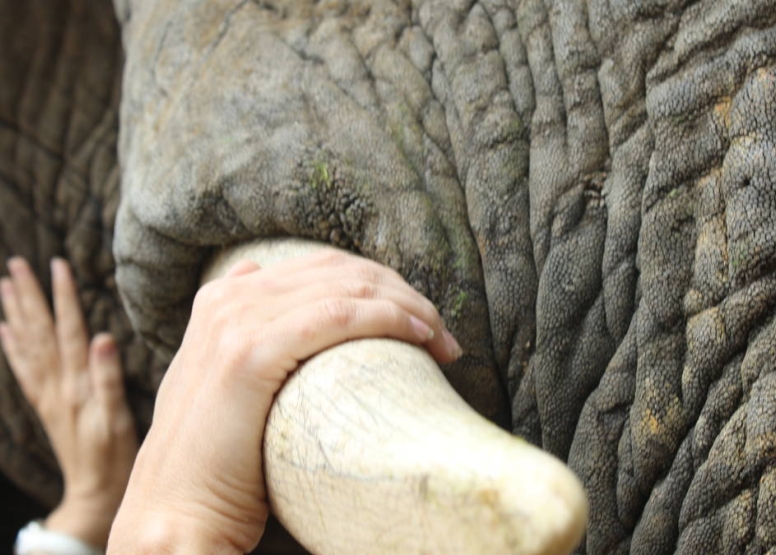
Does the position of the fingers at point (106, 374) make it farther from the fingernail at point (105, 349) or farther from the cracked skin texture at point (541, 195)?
the cracked skin texture at point (541, 195)

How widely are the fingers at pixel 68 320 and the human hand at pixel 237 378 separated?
2.85 ft

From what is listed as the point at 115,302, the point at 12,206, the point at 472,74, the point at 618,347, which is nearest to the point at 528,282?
the point at 618,347

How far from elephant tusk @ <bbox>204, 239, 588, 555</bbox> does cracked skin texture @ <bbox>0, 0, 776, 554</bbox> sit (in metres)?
0.18

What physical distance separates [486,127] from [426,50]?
0.43 feet

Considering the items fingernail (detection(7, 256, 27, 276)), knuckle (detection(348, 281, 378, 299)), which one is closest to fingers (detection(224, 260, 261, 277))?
knuckle (detection(348, 281, 378, 299))

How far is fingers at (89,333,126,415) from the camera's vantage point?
1669 millimetres

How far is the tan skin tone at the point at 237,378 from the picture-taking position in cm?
77

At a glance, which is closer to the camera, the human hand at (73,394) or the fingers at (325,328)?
the fingers at (325,328)

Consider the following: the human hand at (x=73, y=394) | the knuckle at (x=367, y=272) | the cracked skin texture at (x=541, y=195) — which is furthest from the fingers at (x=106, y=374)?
the knuckle at (x=367, y=272)

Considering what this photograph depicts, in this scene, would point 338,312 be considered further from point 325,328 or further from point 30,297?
point 30,297

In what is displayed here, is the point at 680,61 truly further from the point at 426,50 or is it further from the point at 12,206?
the point at 12,206

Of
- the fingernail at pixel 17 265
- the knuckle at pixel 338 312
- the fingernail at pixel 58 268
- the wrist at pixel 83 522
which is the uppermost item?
the knuckle at pixel 338 312

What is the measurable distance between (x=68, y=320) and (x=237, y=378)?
1.02m

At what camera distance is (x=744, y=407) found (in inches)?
30.9
